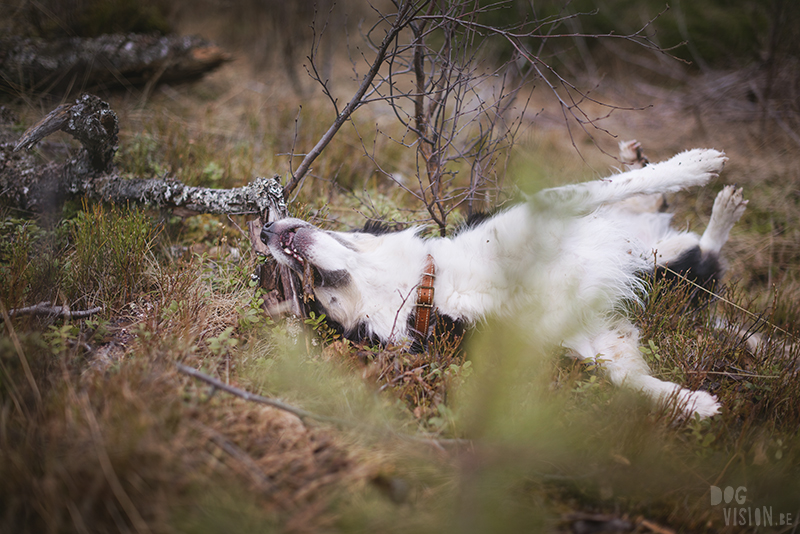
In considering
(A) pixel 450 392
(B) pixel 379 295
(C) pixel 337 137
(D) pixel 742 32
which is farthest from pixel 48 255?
(D) pixel 742 32

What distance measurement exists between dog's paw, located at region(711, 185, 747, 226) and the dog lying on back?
40 cm

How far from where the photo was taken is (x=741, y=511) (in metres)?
1.56

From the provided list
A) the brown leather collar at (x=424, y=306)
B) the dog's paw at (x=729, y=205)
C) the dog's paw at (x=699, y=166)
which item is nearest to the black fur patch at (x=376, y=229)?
the brown leather collar at (x=424, y=306)

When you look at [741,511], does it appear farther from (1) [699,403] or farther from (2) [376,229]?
(2) [376,229]

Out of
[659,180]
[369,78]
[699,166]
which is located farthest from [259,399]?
[699,166]

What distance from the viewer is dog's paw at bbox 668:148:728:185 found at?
240 centimetres

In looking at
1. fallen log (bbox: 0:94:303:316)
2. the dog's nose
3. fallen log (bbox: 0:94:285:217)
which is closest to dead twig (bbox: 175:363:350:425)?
fallen log (bbox: 0:94:303:316)

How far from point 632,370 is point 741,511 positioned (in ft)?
2.62

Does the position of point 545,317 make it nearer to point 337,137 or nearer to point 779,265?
point 779,265

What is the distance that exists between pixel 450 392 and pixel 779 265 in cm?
338

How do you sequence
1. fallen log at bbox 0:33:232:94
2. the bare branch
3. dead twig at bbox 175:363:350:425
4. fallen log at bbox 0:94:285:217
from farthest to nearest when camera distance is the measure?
fallen log at bbox 0:33:232:94
fallen log at bbox 0:94:285:217
the bare branch
dead twig at bbox 175:363:350:425

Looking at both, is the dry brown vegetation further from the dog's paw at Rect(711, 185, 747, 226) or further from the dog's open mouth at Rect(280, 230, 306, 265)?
the dog's paw at Rect(711, 185, 747, 226)

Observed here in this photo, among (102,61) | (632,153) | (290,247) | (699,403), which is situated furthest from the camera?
(102,61)

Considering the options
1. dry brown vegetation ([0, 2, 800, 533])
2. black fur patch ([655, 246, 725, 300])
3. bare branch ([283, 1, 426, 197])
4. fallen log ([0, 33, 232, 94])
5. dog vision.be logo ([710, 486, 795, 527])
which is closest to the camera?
dry brown vegetation ([0, 2, 800, 533])
